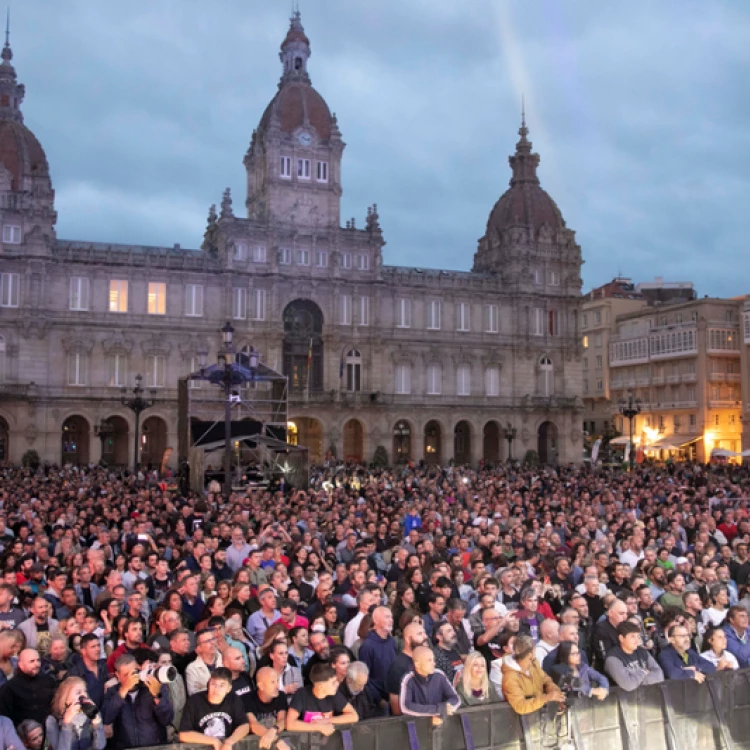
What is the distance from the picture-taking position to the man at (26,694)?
6.94 meters

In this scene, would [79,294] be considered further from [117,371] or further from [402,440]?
[402,440]

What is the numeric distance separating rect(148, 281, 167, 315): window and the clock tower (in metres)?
7.71

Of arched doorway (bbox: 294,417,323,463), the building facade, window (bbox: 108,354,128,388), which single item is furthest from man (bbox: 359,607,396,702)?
the building facade

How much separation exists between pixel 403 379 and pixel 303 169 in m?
Result: 14.9

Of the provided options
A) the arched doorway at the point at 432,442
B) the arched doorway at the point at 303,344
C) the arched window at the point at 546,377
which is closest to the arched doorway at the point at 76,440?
the arched doorway at the point at 303,344

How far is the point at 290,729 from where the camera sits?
270 inches

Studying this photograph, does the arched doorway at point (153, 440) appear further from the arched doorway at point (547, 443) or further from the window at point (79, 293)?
the arched doorway at point (547, 443)

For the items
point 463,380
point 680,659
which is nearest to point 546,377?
point 463,380

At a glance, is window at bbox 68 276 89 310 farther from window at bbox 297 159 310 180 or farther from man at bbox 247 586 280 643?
man at bbox 247 586 280 643

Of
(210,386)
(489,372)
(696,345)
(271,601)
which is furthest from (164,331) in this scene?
(271,601)

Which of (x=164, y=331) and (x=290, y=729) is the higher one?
(x=164, y=331)

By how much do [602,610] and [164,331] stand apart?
149ft

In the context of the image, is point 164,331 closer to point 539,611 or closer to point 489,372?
point 489,372

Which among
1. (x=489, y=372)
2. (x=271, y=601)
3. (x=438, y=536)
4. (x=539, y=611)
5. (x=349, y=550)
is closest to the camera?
(x=271, y=601)
